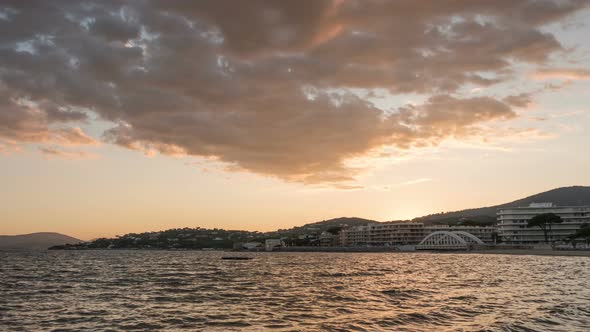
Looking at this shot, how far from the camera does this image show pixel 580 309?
34.7 meters

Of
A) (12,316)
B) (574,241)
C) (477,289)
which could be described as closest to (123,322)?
(12,316)

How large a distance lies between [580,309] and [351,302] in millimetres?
17222

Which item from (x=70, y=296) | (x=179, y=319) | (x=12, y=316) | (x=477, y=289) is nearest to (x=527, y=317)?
(x=477, y=289)

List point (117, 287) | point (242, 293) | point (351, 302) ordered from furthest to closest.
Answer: point (117, 287), point (242, 293), point (351, 302)

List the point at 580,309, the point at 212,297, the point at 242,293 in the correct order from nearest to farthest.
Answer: the point at 580,309 → the point at 212,297 → the point at 242,293

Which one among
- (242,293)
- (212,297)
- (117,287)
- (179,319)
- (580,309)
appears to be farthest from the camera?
(117,287)

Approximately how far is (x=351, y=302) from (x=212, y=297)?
45.4 feet

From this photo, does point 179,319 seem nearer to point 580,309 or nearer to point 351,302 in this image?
point 351,302

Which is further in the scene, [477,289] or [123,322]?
[477,289]

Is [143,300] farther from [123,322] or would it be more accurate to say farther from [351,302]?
[351,302]

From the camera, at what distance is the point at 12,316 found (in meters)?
34.2

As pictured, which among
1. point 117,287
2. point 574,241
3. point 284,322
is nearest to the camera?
point 284,322

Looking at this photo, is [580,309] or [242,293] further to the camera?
[242,293]

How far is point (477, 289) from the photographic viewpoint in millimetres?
49938
